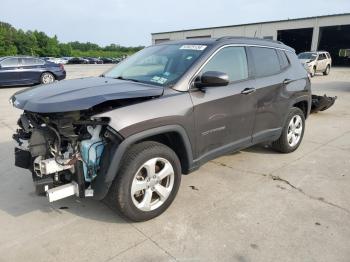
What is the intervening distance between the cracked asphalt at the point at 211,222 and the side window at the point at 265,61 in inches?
52.8

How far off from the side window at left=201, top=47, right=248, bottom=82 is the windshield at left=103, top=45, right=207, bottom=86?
188mm

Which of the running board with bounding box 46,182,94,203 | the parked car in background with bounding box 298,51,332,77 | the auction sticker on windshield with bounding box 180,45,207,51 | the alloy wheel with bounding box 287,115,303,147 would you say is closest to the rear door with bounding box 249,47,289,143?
the alloy wheel with bounding box 287,115,303,147

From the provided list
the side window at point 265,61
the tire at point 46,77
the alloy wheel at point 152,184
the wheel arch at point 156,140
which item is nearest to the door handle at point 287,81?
the side window at point 265,61

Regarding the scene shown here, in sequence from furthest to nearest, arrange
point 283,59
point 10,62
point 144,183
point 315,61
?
point 315,61, point 10,62, point 283,59, point 144,183

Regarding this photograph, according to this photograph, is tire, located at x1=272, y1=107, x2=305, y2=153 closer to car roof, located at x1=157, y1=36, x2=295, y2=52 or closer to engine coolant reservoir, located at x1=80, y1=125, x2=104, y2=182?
car roof, located at x1=157, y1=36, x2=295, y2=52

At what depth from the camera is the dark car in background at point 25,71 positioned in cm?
1441

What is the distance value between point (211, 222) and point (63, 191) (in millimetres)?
1444

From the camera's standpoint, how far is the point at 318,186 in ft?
13.6

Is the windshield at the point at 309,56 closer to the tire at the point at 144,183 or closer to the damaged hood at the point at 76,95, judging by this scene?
the damaged hood at the point at 76,95

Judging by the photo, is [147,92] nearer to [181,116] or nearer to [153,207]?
[181,116]

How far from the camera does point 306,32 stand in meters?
43.5

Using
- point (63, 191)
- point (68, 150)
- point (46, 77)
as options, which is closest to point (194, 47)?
point (68, 150)

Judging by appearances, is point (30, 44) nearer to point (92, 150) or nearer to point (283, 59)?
point (283, 59)

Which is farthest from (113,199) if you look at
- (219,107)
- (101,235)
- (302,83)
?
(302,83)
